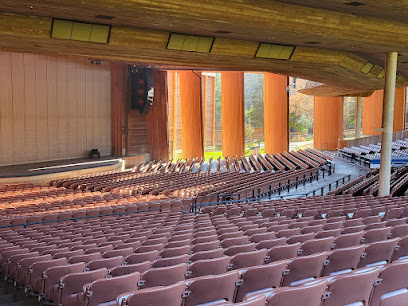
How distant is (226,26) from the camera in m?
9.66

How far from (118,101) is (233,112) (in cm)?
757

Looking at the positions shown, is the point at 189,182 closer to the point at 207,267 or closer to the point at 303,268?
the point at 207,267

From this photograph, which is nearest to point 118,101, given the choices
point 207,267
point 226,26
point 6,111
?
point 6,111

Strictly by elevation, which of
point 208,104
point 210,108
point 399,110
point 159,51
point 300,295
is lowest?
point 300,295

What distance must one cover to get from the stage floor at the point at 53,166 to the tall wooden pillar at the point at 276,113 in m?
10.8

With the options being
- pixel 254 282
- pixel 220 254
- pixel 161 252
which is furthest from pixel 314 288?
pixel 161 252

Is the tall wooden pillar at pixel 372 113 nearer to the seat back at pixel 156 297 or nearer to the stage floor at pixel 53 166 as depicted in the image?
the stage floor at pixel 53 166

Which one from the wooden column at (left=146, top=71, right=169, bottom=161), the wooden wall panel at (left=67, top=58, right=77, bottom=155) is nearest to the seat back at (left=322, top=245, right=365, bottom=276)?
the wooden wall panel at (left=67, top=58, right=77, bottom=155)

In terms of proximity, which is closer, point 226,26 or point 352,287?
point 352,287

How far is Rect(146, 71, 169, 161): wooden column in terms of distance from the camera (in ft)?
99.1

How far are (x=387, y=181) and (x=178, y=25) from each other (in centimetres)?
809

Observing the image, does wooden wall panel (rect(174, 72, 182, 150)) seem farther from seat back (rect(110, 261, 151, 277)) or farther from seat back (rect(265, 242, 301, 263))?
seat back (rect(110, 261, 151, 277))

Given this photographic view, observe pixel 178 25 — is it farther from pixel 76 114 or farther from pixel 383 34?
pixel 76 114

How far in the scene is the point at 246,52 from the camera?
12602 millimetres
